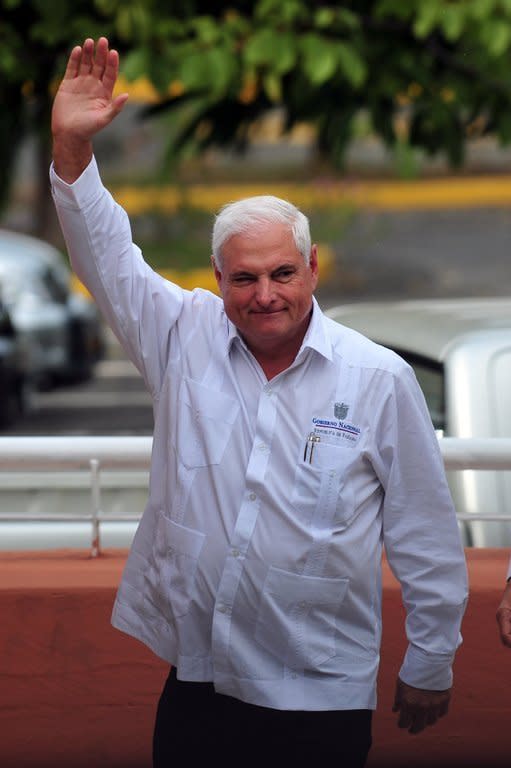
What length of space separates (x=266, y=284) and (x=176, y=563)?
0.53m

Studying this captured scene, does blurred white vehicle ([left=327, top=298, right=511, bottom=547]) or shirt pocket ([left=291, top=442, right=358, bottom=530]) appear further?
blurred white vehicle ([left=327, top=298, right=511, bottom=547])

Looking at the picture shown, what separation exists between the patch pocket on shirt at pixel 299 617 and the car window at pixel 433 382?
1512mm

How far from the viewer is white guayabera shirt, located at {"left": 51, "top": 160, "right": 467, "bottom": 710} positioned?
2.73 m

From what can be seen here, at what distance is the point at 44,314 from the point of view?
47.5ft

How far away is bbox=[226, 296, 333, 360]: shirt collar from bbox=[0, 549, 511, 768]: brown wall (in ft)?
3.45

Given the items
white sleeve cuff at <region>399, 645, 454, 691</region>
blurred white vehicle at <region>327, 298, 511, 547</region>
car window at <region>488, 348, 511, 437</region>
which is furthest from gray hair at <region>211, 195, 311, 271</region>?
car window at <region>488, 348, 511, 437</region>

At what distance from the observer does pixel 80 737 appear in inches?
149

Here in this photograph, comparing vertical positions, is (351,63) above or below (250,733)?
above

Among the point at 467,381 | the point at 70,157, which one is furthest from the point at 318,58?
the point at 70,157

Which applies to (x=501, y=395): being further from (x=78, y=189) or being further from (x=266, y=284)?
(x=78, y=189)

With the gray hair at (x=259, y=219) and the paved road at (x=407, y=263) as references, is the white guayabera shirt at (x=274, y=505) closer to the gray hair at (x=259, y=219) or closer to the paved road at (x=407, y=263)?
the gray hair at (x=259, y=219)

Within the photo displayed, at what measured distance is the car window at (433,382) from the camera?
427 cm

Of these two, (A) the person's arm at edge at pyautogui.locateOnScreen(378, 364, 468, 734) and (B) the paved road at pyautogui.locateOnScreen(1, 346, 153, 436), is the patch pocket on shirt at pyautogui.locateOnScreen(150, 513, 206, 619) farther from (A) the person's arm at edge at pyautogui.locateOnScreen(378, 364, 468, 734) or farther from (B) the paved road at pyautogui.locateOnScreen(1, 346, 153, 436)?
(B) the paved road at pyautogui.locateOnScreen(1, 346, 153, 436)

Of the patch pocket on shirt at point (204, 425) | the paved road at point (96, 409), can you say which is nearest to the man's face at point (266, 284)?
the patch pocket on shirt at point (204, 425)
